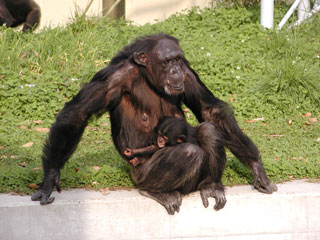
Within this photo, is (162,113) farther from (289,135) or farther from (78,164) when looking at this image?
(289,135)

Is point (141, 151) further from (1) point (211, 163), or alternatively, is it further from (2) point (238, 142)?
(2) point (238, 142)

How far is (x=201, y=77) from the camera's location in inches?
340

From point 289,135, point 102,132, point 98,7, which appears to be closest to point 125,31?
point 98,7

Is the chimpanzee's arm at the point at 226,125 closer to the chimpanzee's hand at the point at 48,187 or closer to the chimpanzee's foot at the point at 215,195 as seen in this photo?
the chimpanzee's foot at the point at 215,195

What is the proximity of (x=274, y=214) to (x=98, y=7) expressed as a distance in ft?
25.1

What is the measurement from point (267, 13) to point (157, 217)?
6084 millimetres

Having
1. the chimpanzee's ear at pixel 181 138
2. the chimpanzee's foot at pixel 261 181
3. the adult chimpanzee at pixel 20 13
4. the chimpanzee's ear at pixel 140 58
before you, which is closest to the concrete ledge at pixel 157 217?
the chimpanzee's foot at pixel 261 181

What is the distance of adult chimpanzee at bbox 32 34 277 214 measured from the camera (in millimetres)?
4645

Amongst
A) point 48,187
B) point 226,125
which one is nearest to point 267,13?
point 226,125

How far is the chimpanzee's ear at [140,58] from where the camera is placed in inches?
191

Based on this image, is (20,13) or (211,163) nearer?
(211,163)

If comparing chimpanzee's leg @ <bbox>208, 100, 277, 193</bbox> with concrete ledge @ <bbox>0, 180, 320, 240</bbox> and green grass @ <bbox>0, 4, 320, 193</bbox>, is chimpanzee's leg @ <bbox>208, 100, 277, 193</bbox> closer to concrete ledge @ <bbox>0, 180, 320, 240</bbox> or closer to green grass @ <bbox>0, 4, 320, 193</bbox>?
concrete ledge @ <bbox>0, 180, 320, 240</bbox>

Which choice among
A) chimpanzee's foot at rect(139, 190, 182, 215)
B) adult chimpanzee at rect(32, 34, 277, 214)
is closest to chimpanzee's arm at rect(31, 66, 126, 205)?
adult chimpanzee at rect(32, 34, 277, 214)

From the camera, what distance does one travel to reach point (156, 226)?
15.6ft
